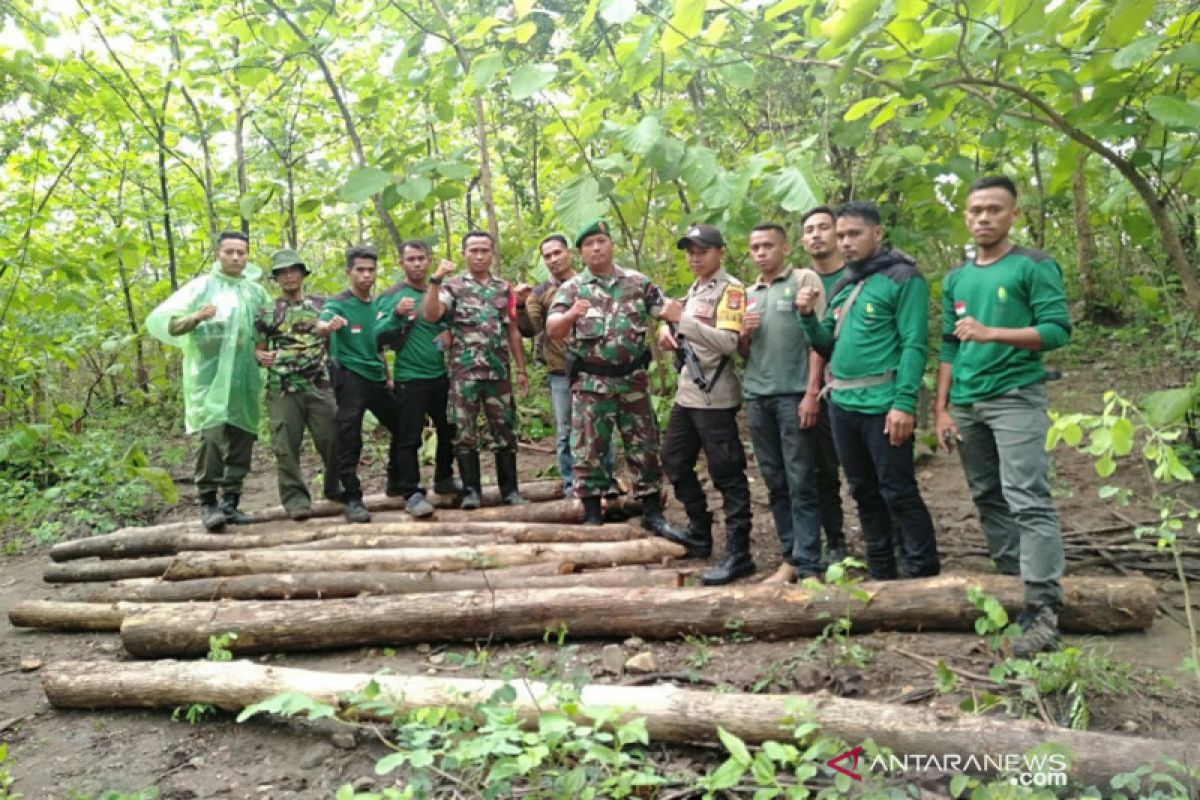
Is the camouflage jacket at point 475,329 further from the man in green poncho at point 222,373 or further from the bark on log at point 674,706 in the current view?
the bark on log at point 674,706

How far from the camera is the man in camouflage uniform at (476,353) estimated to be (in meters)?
6.32

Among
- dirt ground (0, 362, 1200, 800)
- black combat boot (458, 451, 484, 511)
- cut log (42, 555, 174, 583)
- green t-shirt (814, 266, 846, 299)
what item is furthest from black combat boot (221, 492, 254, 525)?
green t-shirt (814, 266, 846, 299)

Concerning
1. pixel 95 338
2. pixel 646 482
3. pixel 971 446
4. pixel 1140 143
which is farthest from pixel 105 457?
pixel 1140 143

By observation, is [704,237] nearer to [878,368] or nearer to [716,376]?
[716,376]

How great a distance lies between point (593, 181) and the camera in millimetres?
4969

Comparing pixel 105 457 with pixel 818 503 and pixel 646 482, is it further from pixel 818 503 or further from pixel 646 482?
pixel 818 503

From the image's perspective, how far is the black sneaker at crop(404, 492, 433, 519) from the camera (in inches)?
250

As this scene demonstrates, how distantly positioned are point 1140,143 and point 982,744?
3180mm

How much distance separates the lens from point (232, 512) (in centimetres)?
652

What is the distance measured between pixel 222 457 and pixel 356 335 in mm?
1575

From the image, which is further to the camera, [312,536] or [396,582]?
[312,536]

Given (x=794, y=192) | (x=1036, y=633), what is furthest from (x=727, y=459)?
(x=1036, y=633)

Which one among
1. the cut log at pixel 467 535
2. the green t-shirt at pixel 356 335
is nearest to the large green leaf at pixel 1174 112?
the cut log at pixel 467 535

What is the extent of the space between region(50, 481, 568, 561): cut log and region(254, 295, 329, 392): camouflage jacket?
45.8 inches
